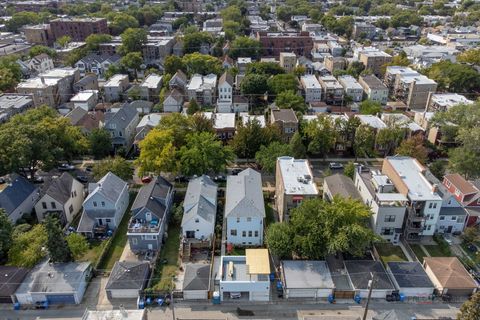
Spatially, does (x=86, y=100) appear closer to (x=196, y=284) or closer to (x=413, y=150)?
(x=196, y=284)

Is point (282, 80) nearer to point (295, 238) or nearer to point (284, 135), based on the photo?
point (284, 135)

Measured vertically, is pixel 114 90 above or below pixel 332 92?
below

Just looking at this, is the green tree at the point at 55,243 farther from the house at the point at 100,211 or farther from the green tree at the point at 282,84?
the green tree at the point at 282,84

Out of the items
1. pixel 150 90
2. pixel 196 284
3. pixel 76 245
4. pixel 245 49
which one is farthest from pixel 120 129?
pixel 245 49

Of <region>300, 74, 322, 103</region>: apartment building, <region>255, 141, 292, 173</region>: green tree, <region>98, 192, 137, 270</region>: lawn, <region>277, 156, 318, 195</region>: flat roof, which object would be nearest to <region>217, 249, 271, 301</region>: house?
<region>277, 156, 318, 195</region>: flat roof

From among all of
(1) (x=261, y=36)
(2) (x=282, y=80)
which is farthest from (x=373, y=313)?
(1) (x=261, y=36)

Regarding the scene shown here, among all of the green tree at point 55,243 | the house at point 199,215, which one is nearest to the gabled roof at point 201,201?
the house at point 199,215

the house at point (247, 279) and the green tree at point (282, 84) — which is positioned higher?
the green tree at point (282, 84)
